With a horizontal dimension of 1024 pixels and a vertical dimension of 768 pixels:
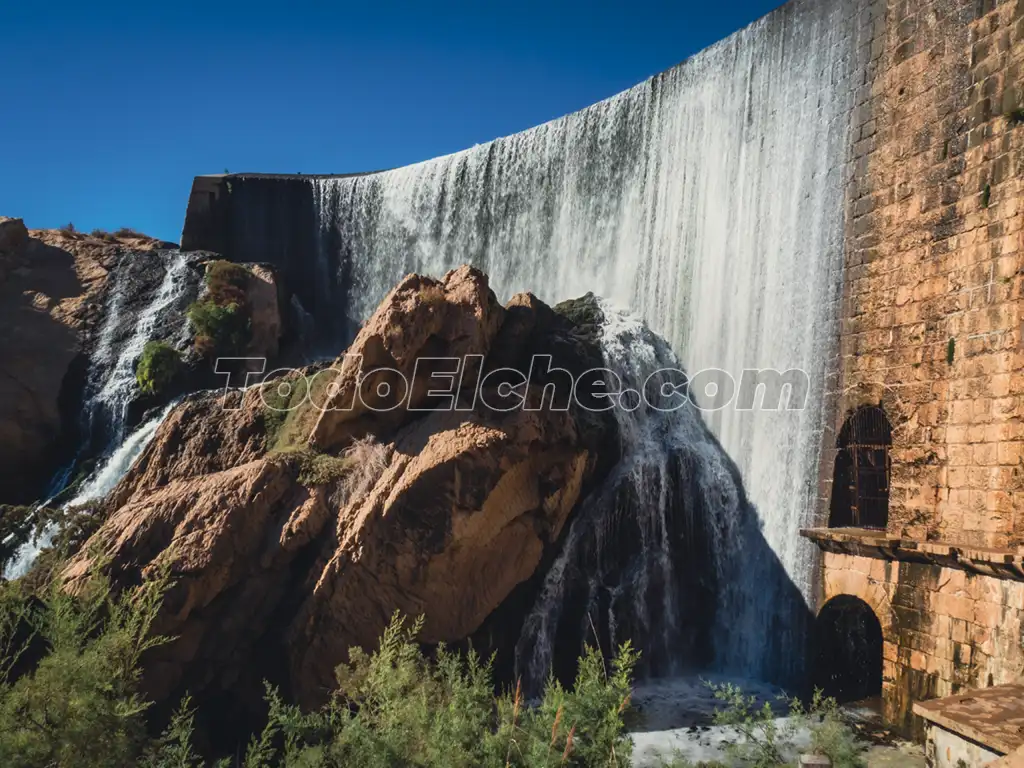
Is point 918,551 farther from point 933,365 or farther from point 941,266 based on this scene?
point 941,266

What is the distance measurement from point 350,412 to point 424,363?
1431 millimetres

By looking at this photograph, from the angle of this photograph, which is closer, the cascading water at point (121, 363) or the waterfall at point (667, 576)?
the waterfall at point (667, 576)

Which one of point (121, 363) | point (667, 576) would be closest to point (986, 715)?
point (667, 576)

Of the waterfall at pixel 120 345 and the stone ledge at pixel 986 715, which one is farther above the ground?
the waterfall at pixel 120 345

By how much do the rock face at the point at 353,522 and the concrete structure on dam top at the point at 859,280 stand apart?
14.1 feet

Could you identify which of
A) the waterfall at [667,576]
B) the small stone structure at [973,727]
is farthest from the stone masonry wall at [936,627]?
the waterfall at [667,576]

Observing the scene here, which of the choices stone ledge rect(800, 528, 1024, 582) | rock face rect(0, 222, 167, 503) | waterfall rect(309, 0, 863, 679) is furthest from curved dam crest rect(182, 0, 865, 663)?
rock face rect(0, 222, 167, 503)

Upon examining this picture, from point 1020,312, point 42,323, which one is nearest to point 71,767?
point 1020,312

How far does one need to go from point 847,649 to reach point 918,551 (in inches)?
119

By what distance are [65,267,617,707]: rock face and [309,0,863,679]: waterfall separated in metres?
3.17

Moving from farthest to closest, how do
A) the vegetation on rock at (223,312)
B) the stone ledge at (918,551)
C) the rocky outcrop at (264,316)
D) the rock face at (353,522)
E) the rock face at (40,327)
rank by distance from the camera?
the rocky outcrop at (264,316) < the vegetation on rock at (223,312) < the rock face at (40,327) < the rock face at (353,522) < the stone ledge at (918,551)

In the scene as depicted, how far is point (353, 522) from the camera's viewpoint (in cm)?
1307

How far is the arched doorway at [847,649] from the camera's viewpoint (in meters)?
13.4

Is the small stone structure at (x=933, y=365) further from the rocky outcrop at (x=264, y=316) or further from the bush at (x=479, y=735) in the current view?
the rocky outcrop at (x=264, y=316)
